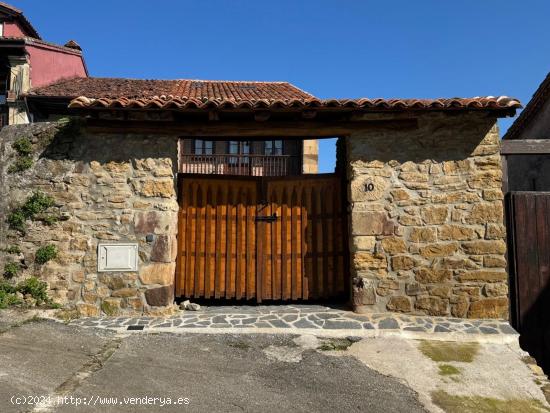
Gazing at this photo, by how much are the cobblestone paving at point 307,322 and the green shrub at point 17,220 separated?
1.44 metres

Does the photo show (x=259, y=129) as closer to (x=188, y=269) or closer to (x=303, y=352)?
(x=188, y=269)

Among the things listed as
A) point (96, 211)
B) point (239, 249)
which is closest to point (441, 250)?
Answer: point (239, 249)

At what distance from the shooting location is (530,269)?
477cm

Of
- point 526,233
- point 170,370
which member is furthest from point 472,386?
point 526,233

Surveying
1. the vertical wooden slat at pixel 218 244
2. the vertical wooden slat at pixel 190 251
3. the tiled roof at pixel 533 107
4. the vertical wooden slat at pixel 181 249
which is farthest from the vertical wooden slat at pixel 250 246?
the tiled roof at pixel 533 107

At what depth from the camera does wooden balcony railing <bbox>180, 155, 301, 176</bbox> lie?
1397 centimetres

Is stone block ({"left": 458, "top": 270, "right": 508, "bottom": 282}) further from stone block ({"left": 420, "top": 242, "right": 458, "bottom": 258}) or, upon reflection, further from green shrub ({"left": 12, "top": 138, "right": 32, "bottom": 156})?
green shrub ({"left": 12, "top": 138, "right": 32, "bottom": 156})

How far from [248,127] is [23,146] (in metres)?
2.93

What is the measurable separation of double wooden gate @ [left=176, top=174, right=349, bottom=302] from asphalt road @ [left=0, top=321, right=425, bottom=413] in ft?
4.23

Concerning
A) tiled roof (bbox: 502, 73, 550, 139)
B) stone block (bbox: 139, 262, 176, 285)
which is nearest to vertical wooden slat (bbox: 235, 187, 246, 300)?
stone block (bbox: 139, 262, 176, 285)

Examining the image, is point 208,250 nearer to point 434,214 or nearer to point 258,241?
point 258,241

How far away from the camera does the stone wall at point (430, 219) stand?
455cm

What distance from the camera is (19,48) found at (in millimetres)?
11266

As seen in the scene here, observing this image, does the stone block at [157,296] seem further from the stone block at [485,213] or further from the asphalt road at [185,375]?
the stone block at [485,213]
